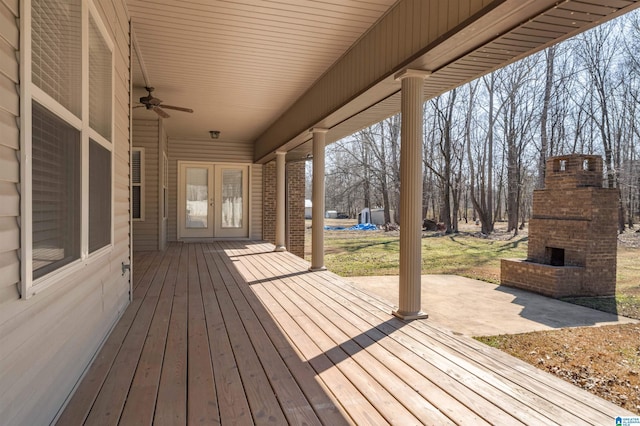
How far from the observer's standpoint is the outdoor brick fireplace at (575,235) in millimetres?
7164

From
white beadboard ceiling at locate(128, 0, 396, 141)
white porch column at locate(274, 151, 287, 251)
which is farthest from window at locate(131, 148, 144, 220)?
white porch column at locate(274, 151, 287, 251)

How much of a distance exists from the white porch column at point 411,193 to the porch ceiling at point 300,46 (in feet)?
0.94

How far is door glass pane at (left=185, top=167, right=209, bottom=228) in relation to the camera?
1054 centimetres

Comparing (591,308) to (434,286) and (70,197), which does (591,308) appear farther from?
(70,197)

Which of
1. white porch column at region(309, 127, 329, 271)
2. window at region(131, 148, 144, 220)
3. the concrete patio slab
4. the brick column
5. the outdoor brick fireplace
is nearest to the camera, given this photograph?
the concrete patio slab

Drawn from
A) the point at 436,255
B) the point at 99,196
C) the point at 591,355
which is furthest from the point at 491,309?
the point at 436,255

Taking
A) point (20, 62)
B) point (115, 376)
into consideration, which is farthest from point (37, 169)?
point (115, 376)

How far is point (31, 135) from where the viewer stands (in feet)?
5.17

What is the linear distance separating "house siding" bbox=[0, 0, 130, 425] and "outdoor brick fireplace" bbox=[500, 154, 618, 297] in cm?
710

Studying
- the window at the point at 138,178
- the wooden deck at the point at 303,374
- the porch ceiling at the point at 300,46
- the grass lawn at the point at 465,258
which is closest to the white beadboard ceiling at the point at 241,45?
the porch ceiling at the point at 300,46

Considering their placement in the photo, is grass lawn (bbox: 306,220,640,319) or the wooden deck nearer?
the wooden deck

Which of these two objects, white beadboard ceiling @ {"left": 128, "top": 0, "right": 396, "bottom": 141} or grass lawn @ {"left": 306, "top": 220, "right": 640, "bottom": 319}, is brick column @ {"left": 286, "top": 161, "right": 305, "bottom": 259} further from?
white beadboard ceiling @ {"left": 128, "top": 0, "right": 396, "bottom": 141}

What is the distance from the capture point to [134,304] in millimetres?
4090

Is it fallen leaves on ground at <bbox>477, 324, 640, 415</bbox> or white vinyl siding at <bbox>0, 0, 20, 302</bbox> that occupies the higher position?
white vinyl siding at <bbox>0, 0, 20, 302</bbox>
